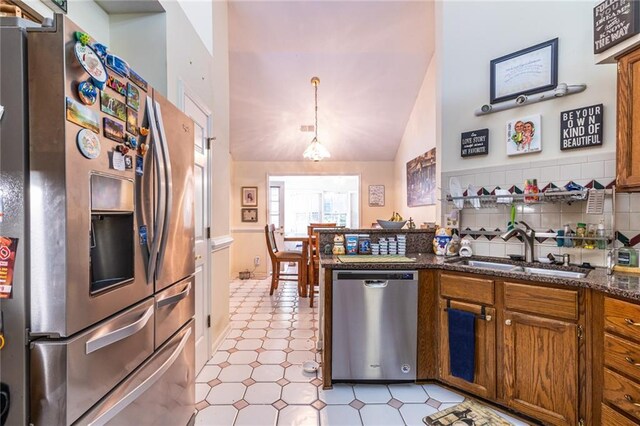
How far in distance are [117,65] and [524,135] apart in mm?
2415

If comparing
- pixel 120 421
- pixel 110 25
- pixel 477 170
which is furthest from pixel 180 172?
pixel 477 170

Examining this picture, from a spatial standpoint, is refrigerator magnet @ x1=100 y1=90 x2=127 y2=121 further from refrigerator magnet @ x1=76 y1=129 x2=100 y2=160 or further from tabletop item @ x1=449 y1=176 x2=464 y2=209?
tabletop item @ x1=449 y1=176 x2=464 y2=209

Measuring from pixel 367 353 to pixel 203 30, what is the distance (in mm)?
2821

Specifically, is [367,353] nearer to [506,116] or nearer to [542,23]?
[506,116]

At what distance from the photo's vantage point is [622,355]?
1304 mm

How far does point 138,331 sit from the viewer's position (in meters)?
1.07

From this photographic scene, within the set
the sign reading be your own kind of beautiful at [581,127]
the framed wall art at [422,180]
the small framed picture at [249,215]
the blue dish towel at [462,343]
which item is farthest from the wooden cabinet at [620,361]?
the small framed picture at [249,215]

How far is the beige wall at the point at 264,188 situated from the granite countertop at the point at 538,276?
3331 millimetres

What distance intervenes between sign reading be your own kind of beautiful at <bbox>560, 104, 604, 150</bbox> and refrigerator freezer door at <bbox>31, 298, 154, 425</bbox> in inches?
102

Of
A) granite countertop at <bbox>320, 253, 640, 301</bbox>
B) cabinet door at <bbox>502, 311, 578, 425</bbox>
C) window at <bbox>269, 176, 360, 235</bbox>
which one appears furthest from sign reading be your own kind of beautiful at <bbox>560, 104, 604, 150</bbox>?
window at <bbox>269, 176, 360, 235</bbox>

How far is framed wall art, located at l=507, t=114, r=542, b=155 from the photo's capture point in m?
2.03

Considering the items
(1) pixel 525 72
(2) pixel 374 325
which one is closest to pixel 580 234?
(1) pixel 525 72

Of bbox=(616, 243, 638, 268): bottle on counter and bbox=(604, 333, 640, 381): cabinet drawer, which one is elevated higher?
bbox=(616, 243, 638, 268): bottle on counter

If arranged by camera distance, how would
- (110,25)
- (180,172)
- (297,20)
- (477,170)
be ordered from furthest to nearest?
1. (297,20)
2. (477,170)
3. (110,25)
4. (180,172)
